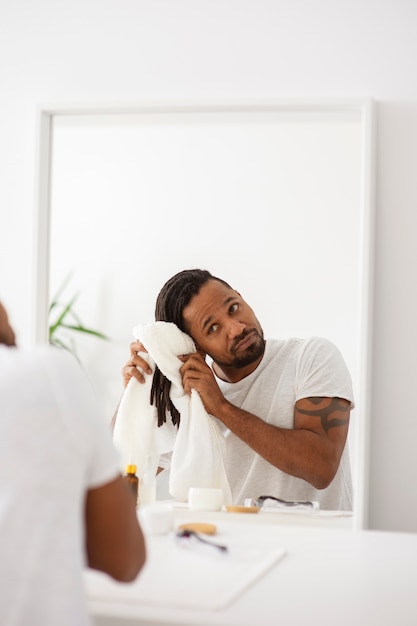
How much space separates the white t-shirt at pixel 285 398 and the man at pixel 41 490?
0.95 meters

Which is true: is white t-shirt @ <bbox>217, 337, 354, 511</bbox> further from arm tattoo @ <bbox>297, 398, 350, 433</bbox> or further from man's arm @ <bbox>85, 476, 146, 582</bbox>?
man's arm @ <bbox>85, 476, 146, 582</bbox>

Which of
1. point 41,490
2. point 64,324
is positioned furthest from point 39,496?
point 64,324

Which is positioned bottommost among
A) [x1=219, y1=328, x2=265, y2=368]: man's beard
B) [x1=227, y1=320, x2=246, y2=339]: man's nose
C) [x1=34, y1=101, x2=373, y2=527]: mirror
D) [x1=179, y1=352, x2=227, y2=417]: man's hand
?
[x1=179, y1=352, x2=227, y2=417]: man's hand

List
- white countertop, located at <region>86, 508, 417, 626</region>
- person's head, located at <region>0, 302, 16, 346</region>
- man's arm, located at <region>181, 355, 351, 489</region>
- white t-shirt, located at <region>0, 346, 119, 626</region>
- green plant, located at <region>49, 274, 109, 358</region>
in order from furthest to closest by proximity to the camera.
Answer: green plant, located at <region>49, 274, 109, 358</region> < man's arm, located at <region>181, 355, 351, 489</region> < white countertop, located at <region>86, 508, 417, 626</region> < person's head, located at <region>0, 302, 16, 346</region> < white t-shirt, located at <region>0, 346, 119, 626</region>

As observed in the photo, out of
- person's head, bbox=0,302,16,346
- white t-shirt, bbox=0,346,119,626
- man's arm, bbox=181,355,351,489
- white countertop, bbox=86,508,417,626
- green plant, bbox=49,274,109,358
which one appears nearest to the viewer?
white t-shirt, bbox=0,346,119,626

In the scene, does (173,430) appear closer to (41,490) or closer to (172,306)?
(172,306)

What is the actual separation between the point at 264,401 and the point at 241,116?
0.67 meters

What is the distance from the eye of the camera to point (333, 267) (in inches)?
78.2

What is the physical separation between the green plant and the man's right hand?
0.09 m

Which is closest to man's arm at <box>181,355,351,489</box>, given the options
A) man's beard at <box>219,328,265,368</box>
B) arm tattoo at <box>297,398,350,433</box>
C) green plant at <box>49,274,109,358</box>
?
arm tattoo at <box>297,398,350,433</box>

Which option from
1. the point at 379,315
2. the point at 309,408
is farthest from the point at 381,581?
the point at 379,315

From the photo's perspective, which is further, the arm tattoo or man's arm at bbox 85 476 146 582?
the arm tattoo

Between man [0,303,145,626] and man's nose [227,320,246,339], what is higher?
man's nose [227,320,246,339]

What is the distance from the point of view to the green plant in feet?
6.95
